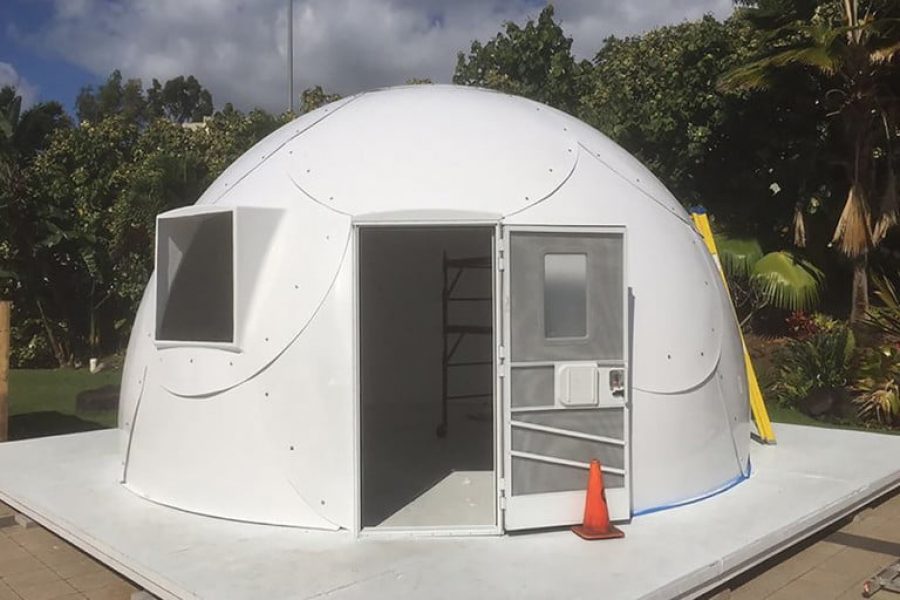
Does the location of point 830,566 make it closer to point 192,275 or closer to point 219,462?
point 219,462

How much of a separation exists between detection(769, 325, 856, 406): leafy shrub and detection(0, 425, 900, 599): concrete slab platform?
5728 mm

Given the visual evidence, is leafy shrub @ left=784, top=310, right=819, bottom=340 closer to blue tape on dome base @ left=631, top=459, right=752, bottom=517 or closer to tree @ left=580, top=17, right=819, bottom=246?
tree @ left=580, top=17, right=819, bottom=246

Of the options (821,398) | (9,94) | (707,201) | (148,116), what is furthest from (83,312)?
(148,116)

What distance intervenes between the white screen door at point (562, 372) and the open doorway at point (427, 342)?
2.55m

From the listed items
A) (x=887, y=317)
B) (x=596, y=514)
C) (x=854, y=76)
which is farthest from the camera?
(x=854, y=76)

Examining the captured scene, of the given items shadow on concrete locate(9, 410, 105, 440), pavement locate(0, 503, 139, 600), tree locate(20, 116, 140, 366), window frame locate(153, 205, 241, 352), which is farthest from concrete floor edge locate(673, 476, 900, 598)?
tree locate(20, 116, 140, 366)

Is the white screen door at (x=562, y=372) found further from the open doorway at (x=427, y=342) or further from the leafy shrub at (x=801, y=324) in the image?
the leafy shrub at (x=801, y=324)

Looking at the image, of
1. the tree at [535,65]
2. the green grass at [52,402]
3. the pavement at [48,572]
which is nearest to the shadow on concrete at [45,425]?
the green grass at [52,402]

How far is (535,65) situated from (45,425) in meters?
21.5

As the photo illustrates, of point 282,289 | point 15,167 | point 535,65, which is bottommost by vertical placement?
point 282,289

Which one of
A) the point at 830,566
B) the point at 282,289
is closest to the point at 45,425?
the point at 282,289

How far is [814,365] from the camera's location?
12.7 metres

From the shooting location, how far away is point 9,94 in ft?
82.6

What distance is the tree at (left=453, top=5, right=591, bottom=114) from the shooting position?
2634 centimetres
